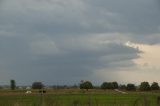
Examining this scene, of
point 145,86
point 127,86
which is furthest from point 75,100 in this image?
point 127,86

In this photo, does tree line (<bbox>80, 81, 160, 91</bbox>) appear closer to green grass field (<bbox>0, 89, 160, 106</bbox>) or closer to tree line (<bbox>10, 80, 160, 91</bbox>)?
tree line (<bbox>10, 80, 160, 91</bbox>)

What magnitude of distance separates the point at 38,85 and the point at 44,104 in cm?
14973

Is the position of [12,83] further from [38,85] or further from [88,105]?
[88,105]

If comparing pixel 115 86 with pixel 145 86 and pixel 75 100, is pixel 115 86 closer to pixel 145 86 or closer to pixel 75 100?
pixel 145 86

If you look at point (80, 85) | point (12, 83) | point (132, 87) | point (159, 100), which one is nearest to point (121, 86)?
point (132, 87)

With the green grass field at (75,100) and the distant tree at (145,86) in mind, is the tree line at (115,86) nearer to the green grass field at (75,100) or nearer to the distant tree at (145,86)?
the distant tree at (145,86)

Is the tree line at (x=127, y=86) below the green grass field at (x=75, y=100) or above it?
above

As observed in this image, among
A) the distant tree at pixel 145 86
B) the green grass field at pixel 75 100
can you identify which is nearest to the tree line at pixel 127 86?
the distant tree at pixel 145 86

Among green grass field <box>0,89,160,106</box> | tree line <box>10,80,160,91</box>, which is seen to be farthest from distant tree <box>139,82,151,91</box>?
green grass field <box>0,89,160,106</box>

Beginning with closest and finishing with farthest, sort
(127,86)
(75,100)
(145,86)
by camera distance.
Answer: (75,100) < (145,86) < (127,86)

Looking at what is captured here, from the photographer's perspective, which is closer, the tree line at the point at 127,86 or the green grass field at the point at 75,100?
the green grass field at the point at 75,100

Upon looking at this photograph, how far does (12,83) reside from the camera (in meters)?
176

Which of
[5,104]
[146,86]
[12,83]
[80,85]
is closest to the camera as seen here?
[5,104]

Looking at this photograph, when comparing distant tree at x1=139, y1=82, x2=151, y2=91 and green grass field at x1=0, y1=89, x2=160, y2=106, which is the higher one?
distant tree at x1=139, y1=82, x2=151, y2=91
